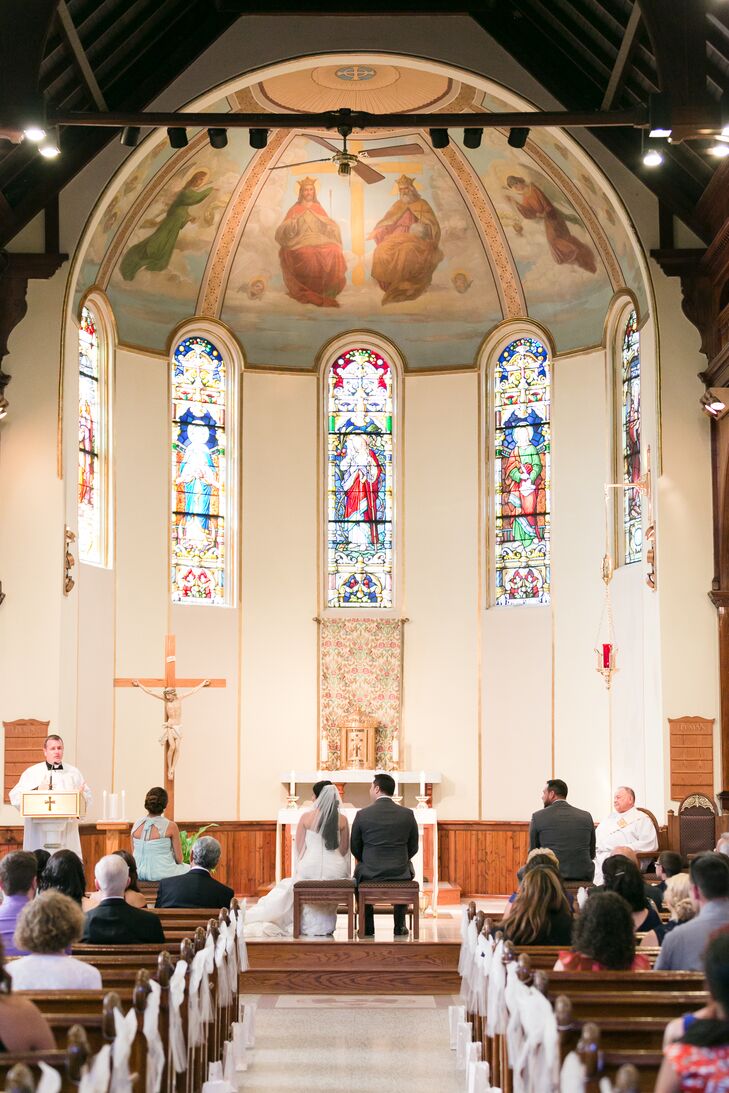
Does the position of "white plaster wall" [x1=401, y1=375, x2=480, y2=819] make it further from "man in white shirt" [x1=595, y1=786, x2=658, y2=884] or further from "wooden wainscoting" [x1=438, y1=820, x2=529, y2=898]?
"man in white shirt" [x1=595, y1=786, x2=658, y2=884]

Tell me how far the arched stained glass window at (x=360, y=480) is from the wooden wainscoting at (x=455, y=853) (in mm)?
2852

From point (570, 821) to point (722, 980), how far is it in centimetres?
734

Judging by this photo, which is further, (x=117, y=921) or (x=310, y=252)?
(x=310, y=252)

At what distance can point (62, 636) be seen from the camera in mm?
14227

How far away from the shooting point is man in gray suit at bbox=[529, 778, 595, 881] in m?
10.9

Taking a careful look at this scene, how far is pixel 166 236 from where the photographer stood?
55.1ft

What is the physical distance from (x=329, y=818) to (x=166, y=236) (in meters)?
8.02

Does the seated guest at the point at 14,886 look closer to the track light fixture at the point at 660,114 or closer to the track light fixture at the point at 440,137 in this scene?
the track light fixture at the point at 660,114

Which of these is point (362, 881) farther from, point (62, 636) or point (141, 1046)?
point (141, 1046)

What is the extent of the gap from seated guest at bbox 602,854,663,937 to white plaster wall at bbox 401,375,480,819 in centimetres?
960

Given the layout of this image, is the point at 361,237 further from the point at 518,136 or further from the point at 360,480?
the point at 518,136

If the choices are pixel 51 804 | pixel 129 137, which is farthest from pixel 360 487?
pixel 51 804

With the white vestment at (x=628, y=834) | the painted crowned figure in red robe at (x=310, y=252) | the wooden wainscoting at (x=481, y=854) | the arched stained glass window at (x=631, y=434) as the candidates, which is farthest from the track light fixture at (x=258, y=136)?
the wooden wainscoting at (x=481, y=854)

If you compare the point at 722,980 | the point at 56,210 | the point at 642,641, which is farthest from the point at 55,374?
the point at 722,980
